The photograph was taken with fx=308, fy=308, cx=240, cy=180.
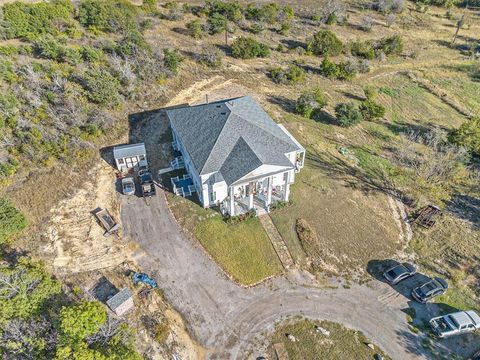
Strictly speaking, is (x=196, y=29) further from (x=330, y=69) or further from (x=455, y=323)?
(x=455, y=323)

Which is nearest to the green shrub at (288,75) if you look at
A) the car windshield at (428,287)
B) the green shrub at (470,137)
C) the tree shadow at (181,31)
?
the tree shadow at (181,31)

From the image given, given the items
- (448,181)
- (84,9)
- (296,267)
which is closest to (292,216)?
(296,267)

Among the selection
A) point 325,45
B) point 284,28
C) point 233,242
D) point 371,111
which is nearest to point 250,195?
point 233,242

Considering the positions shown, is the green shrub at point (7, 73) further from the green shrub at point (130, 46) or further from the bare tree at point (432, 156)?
the bare tree at point (432, 156)

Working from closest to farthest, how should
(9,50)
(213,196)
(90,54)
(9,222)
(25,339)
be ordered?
(25,339) → (9,222) → (213,196) → (9,50) → (90,54)

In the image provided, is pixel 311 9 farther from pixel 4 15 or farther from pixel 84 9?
pixel 4 15
